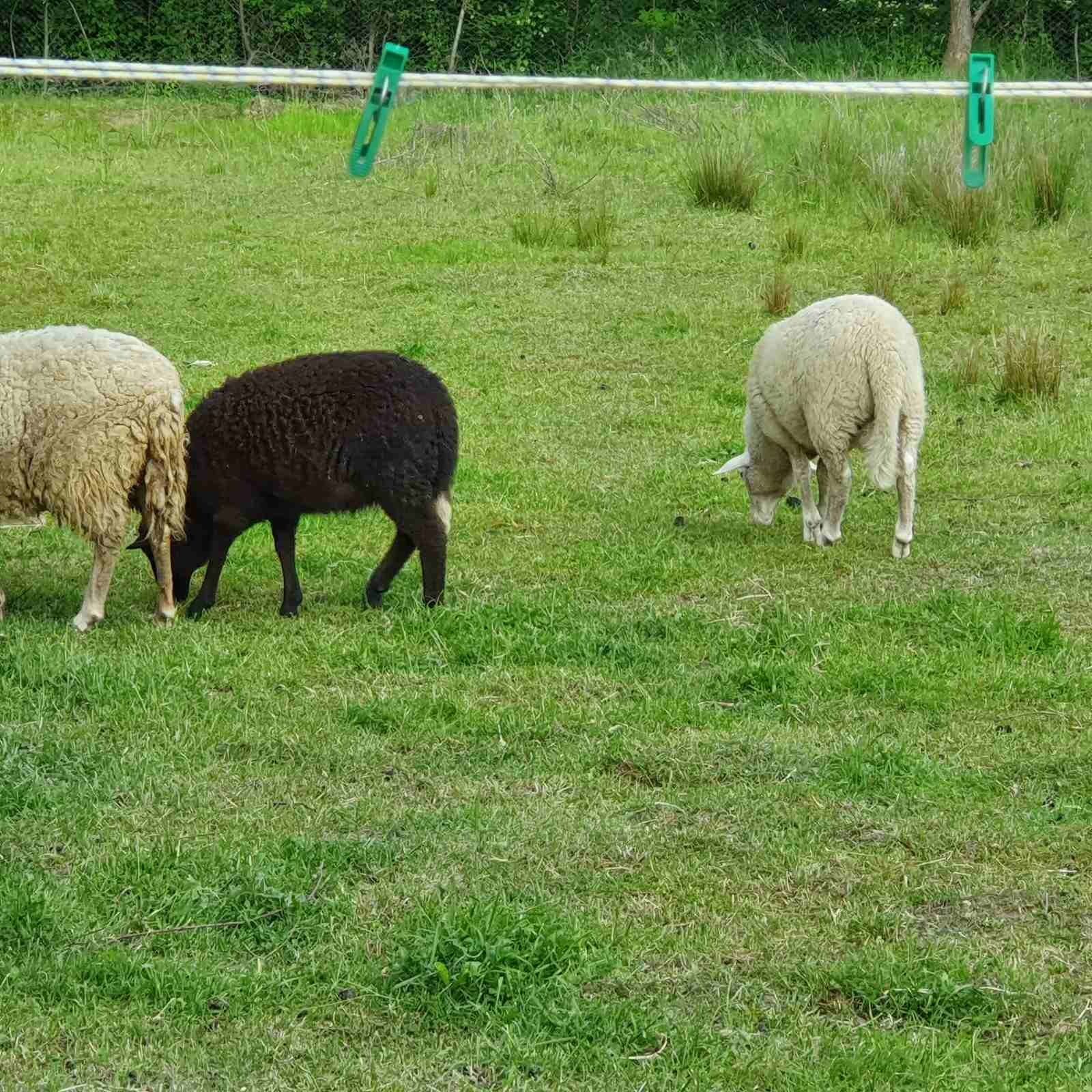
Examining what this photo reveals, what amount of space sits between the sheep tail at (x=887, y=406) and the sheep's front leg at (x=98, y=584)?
3.57m

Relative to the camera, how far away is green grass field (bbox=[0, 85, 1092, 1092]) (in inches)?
155

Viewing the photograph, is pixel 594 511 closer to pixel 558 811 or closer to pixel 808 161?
pixel 558 811

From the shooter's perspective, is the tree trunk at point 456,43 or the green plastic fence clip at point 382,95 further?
the tree trunk at point 456,43

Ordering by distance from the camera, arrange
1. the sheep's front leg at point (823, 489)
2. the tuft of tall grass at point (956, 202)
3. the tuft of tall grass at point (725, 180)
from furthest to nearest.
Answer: the tuft of tall grass at point (725, 180) < the tuft of tall grass at point (956, 202) < the sheep's front leg at point (823, 489)

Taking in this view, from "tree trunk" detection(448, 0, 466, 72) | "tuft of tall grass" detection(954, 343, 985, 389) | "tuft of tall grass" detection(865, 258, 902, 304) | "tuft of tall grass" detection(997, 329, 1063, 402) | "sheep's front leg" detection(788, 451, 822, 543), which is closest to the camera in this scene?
"sheep's front leg" detection(788, 451, 822, 543)

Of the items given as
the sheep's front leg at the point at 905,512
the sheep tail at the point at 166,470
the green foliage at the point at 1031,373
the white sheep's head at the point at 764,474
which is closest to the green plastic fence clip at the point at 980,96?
the sheep's front leg at the point at 905,512

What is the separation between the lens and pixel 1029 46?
27.4 meters

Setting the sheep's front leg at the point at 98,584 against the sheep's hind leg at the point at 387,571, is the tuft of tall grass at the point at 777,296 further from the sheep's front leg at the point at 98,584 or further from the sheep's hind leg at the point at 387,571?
the sheep's front leg at the point at 98,584

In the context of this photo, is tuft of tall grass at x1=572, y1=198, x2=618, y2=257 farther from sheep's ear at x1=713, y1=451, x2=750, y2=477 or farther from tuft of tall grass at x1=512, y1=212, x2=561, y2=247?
sheep's ear at x1=713, y1=451, x2=750, y2=477

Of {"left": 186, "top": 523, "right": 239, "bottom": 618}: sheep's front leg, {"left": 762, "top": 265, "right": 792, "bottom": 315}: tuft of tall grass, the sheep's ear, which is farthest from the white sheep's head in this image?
{"left": 762, "top": 265, "right": 792, "bottom": 315}: tuft of tall grass

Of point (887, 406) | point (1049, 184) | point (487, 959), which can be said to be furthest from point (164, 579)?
point (1049, 184)

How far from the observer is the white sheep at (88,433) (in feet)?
22.7

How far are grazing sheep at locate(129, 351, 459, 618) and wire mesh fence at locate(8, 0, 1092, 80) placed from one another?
59.9 ft

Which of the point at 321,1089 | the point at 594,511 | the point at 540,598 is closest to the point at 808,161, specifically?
the point at 594,511
